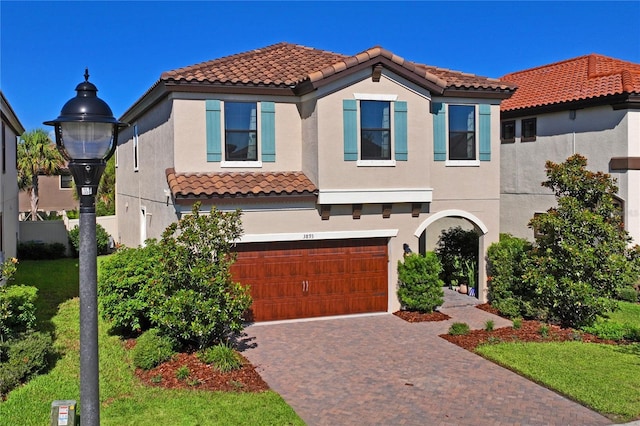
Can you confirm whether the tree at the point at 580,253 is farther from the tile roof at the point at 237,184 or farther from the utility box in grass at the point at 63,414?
the utility box in grass at the point at 63,414

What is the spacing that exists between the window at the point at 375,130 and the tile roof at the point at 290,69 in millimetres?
1188

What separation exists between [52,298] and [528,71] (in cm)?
2118

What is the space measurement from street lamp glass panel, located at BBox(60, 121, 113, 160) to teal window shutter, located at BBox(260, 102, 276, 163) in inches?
436

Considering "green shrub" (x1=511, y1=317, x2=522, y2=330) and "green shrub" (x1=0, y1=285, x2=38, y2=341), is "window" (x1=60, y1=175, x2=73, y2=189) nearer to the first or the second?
"green shrub" (x1=0, y1=285, x2=38, y2=341)

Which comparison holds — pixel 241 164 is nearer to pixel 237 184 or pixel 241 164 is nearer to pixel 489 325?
pixel 237 184

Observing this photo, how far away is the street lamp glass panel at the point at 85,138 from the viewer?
17.3ft

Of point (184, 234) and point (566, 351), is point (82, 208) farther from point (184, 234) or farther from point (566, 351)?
point (566, 351)

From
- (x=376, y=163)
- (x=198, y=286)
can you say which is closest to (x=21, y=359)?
(x=198, y=286)

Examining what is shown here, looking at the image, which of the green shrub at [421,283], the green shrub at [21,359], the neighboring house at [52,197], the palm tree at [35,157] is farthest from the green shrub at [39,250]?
the neighboring house at [52,197]

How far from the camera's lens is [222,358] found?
11516 millimetres

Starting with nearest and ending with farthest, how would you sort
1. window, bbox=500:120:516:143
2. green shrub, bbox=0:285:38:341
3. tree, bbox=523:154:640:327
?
green shrub, bbox=0:285:38:341 < tree, bbox=523:154:640:327 < window, bbox=500:120:516:143

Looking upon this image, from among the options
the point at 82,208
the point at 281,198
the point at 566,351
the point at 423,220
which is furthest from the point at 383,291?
the point at 82,208

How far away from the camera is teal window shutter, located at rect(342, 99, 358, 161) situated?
52.1 feet

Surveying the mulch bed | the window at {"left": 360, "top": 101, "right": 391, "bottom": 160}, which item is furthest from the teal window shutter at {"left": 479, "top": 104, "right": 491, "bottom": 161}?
the mulch bed
